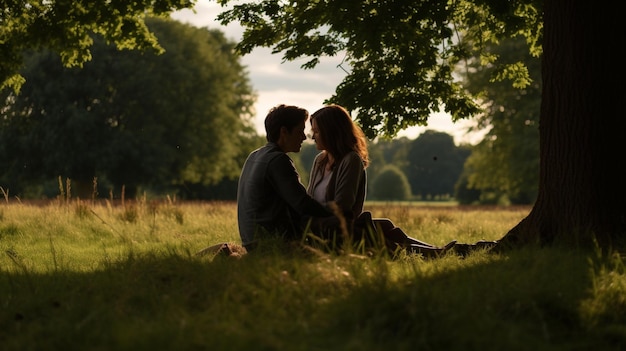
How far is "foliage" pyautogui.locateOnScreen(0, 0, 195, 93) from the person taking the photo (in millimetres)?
7465

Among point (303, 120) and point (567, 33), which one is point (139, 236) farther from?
point (567, 33)

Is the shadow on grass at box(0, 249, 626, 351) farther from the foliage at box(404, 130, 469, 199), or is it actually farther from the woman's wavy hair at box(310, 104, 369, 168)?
the foliage at box(404, 130, 469, 199)

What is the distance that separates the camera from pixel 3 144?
31453 millimetres

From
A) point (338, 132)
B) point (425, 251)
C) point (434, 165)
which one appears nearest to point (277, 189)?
point (338, 132)

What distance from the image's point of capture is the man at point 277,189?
19.4ft

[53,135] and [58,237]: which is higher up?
[53,135]

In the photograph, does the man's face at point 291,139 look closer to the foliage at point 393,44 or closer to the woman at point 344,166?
the woman at point 344,166

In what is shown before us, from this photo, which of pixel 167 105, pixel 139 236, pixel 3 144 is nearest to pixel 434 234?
pixel 139 236

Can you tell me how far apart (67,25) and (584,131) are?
5.47 m

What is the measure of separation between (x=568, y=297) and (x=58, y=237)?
7337 millimetres

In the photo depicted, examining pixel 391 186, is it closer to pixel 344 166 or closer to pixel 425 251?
pixel 425 251

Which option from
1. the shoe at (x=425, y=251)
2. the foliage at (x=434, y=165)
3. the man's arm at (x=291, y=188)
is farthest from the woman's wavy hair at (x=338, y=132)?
the foliage at (x=434, y=165)

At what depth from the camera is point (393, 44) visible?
8617 mm

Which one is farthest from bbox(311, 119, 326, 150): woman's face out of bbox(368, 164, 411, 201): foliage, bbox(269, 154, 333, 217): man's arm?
bbox(368, 164, 411, 201): foliage
